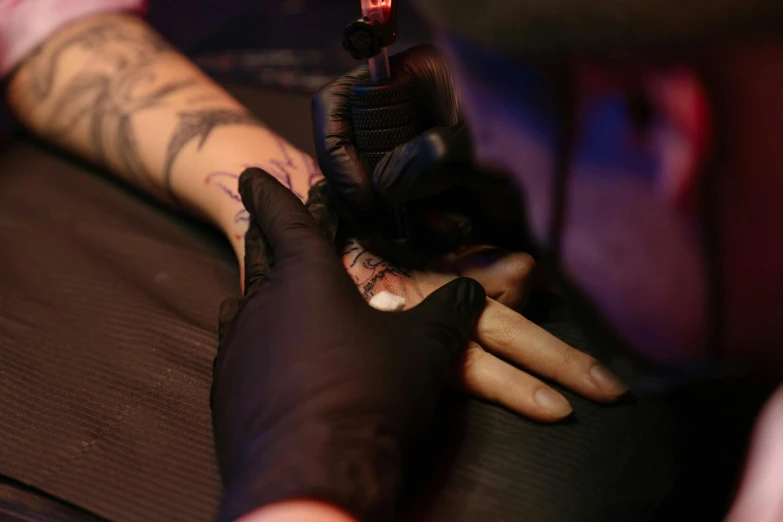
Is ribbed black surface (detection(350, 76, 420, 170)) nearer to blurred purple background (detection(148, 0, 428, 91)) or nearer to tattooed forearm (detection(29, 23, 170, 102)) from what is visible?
tattooed forearm (detection(29, 23, 170, 102))

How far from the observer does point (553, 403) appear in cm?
73

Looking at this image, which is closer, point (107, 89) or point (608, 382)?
point (608, 382)

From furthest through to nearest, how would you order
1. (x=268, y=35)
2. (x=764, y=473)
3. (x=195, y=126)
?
1. (x=268, y=35)
2. (x=195, y=126)
3. (x=764, y=473)

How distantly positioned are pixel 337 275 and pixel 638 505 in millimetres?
452

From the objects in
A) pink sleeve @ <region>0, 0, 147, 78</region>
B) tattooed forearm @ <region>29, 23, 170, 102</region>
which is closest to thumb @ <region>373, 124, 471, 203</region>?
tattooed forearm @ <region>29, 23, 170, 102</region>

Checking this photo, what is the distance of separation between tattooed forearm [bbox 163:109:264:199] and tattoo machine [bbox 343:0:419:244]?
45 centimetres

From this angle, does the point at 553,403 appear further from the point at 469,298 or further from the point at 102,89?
the point at 102,89

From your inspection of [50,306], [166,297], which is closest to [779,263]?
[166,297]

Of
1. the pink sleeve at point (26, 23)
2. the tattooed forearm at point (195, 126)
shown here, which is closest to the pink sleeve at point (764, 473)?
the tattooed forearm at point (195, 126)

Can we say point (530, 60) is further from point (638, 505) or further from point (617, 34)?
point (638, 505)

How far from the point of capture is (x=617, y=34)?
1.34 ft

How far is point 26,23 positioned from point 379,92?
38.1 inches

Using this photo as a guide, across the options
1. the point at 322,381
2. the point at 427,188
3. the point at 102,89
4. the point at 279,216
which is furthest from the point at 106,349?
the point at 102,89

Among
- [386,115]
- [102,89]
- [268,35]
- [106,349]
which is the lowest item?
[106,349]
